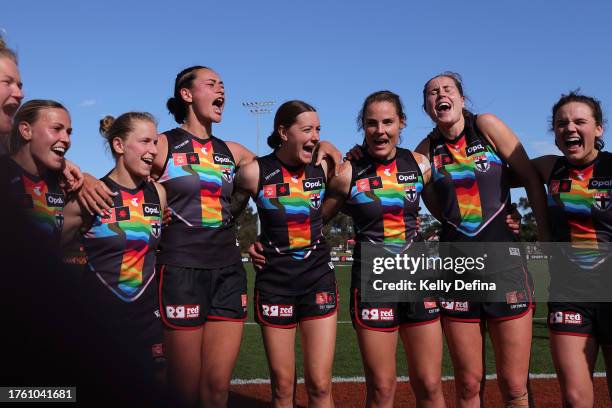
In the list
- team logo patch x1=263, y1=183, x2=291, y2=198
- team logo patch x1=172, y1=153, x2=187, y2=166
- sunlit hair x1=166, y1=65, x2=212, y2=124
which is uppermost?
sunlit hair x1=166, y1=65, x2=212, y2=124

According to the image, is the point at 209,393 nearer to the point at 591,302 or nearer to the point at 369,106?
the point at 369,106

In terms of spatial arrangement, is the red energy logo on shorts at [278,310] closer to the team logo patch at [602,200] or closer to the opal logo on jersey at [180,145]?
the opal logo on jersey at [180,145]

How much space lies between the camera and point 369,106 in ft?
16.8

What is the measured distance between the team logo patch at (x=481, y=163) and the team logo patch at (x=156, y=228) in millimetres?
2615

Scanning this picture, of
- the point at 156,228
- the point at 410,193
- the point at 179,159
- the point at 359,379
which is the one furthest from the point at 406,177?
the point at 359,379

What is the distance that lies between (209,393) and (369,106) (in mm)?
2625

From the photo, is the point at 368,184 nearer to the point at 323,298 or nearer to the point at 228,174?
the point at 323,298

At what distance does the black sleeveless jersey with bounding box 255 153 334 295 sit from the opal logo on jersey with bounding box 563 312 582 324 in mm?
1796

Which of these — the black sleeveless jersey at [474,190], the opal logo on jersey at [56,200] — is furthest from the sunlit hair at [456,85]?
the opal logo on jersey at [56,200]

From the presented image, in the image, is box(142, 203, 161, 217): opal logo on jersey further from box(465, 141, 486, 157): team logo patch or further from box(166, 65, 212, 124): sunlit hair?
box(465, 141, 486, 157): team logo patch

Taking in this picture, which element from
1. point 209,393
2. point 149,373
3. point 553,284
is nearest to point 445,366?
point 553,284

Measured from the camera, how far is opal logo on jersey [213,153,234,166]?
16.5 feet

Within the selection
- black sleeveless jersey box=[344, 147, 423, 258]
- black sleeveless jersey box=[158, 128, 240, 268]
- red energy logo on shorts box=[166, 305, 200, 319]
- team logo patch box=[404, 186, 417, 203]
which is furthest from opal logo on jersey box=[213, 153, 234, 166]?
team logo patch box=[404, 186, 417, 203]

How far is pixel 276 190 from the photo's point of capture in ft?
16.6
